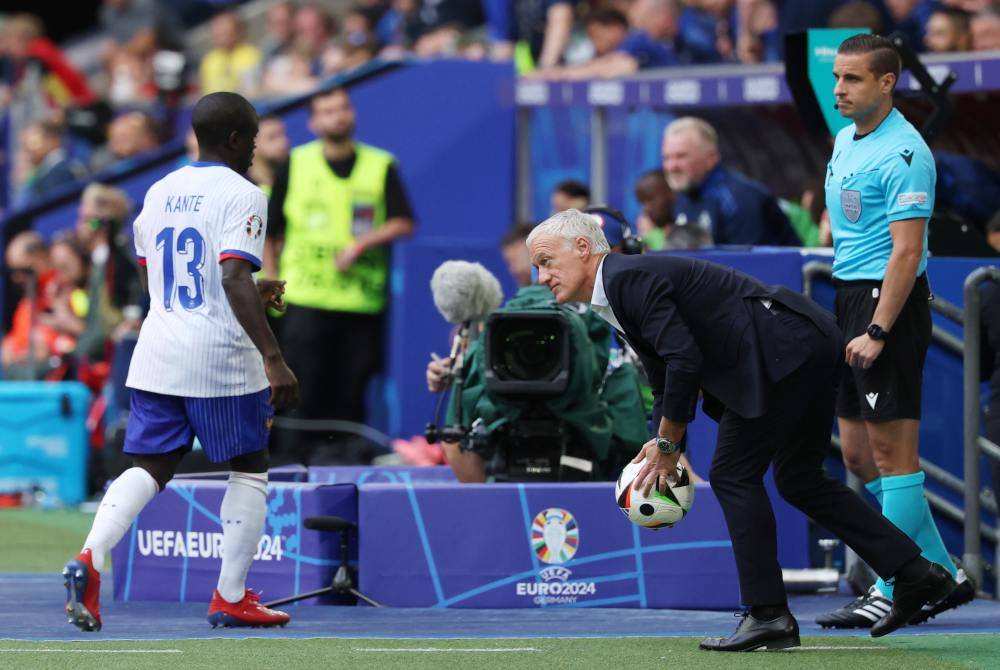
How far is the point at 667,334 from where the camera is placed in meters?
5.84

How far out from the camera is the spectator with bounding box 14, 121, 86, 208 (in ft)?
53.8

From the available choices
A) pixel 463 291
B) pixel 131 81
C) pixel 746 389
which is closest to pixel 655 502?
pixel 746 389

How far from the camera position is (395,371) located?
12312mm

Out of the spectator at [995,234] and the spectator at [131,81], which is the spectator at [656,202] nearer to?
the spectator at [995,234]

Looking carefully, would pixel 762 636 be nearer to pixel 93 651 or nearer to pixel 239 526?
pixel 239 526

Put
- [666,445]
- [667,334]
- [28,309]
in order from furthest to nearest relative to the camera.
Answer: [28,309], [666,445], [667,334]

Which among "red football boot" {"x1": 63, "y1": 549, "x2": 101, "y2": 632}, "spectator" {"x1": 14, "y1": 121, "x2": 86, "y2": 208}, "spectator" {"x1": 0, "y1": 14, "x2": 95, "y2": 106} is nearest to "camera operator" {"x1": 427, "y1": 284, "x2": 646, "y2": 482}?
"red football boot" {"x1": 63, "y1": 549, "x2": 101, "y2": 632}

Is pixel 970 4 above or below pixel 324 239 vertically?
above

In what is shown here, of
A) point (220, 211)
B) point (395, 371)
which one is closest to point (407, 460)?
point (395, 371)

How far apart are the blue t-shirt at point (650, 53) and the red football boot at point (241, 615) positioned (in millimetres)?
6794

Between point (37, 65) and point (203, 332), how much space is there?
13189 millimetres

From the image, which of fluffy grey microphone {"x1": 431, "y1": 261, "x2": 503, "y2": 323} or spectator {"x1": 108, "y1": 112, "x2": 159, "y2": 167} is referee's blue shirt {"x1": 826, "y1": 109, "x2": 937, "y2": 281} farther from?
spectator {"x1": 108, "y1": 112, "x2": 159, "y2": 167}

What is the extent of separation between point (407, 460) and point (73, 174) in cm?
661

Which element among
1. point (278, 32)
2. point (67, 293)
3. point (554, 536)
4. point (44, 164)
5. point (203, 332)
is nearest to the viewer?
point (203, 332)
